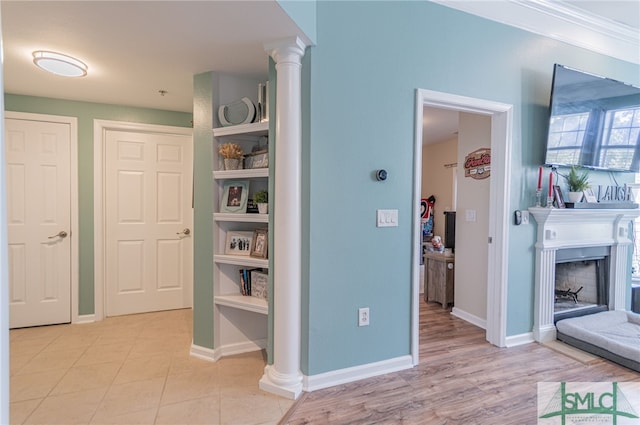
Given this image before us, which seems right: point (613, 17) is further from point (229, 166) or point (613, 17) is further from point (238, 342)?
point (238, 342)

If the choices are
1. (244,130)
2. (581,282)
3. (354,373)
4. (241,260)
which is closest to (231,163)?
(244,130)

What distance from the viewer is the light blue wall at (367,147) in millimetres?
2123

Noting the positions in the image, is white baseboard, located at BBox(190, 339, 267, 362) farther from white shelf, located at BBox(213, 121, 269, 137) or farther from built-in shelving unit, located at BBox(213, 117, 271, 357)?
white shelf, located at BBox(213, 121, 269, 137)

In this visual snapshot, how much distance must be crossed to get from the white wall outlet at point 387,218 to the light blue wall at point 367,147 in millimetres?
43

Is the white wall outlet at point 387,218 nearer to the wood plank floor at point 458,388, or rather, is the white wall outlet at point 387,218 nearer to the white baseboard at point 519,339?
the wood plank floor at point 458,388

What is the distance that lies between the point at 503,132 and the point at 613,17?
1513mm

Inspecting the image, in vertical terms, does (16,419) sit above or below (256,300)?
below

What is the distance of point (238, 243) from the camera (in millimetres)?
2611

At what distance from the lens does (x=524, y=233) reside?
282cm

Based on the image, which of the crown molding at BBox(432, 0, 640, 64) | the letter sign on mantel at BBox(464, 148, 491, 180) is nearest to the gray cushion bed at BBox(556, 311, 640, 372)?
the letter sign on mantel at BBox(464, 148, 491, 180)

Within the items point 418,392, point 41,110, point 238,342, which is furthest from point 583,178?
point 41,110

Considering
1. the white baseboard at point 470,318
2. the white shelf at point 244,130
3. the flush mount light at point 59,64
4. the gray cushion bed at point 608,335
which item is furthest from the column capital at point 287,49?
the gray cushion bed at point 608,335

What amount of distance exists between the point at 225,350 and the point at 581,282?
3.46 meters

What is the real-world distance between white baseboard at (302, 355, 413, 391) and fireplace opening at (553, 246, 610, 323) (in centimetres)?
164
